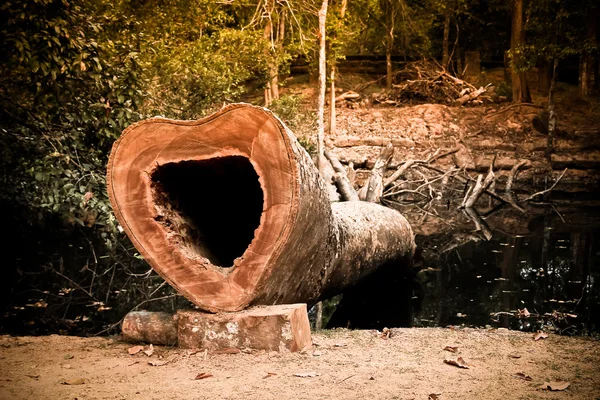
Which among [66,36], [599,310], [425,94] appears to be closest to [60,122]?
[66,36]

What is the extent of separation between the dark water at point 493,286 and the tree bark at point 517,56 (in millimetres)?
9153

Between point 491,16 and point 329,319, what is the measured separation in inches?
832

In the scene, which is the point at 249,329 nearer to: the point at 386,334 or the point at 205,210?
the point at 386,334

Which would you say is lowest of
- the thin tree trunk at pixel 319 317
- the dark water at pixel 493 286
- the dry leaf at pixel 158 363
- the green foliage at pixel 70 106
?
the thin tree trunk at pixel 319 317

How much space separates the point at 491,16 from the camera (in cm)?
2402

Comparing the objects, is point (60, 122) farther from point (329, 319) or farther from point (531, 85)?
point (531, 85)

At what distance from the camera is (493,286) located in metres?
6.84

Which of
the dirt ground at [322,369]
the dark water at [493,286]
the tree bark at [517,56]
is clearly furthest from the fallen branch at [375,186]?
the tree bark at [517,56]

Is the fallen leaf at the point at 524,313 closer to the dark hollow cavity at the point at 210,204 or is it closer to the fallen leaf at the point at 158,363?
the dark hollow cavity at the point at 210,204

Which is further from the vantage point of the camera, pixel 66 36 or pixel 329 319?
pixel 329 319

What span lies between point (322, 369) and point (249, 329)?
53 cm

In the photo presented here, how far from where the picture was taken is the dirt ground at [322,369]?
3018 mm

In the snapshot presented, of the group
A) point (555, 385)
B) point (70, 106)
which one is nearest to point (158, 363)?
point (555, 385)

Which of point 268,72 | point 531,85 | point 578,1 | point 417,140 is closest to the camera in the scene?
point 268,72
